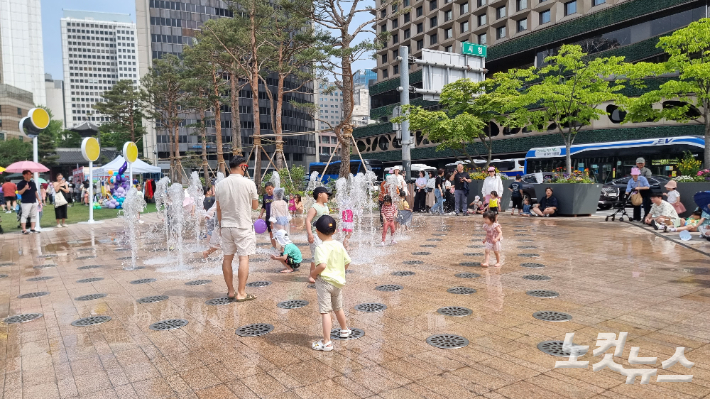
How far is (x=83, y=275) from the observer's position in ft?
26.4

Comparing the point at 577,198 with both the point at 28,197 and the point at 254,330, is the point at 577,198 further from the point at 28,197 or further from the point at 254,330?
the point at 28,197

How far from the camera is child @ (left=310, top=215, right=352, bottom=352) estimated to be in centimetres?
407

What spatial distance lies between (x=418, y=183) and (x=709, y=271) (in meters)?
12.4

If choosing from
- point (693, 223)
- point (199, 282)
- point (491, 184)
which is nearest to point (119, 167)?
point (491, 184)

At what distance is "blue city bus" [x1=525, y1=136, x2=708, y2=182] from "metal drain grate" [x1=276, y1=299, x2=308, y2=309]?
2264 centimetres

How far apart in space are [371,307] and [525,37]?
40.6m

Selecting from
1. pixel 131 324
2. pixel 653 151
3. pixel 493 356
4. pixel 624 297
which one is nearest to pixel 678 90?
pixel 653 151

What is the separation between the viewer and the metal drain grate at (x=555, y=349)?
12.6ft

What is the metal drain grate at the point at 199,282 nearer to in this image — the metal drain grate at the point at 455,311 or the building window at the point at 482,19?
the metal drain grate at the point at 455,311

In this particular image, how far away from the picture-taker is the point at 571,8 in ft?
122

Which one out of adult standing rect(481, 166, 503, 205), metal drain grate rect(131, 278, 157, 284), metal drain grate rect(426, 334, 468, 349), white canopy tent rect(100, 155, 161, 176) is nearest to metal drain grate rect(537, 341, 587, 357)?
metal drain grate rect(426, 334, 468, 349)

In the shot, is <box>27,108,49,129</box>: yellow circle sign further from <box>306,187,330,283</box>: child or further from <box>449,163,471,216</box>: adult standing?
<box>449,163,471,216</box>: adult standing

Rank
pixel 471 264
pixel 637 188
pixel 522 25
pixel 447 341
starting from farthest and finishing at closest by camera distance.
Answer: pixel 522 25 → pixel 637 188 → pixel 471 264 → pixel 447 341

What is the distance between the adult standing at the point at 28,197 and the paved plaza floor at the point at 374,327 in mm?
5802
